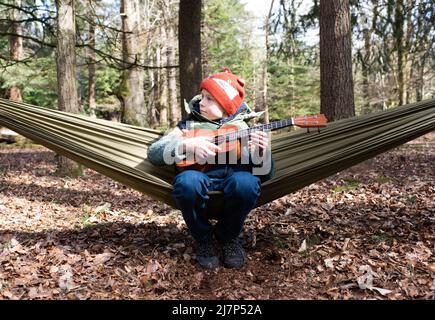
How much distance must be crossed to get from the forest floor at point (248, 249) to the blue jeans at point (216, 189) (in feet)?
0.82

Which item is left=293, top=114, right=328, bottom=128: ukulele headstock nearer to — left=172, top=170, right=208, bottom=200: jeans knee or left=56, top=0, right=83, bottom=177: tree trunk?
left=172, top=170, right=208, bottom=200: jeans knee

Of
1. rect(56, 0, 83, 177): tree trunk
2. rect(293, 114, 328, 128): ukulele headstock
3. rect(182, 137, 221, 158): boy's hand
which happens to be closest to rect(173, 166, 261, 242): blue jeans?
rect(182, 137, 221, 158): boy's hand

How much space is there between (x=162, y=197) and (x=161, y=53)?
12.2 m

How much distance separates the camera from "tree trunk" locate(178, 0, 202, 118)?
469cm

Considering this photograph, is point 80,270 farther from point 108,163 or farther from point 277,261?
point 277,261

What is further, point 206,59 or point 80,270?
point 206,59

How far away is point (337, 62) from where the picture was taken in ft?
12.4

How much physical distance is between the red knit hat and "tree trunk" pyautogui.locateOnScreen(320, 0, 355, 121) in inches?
77.6

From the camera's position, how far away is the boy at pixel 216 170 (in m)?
1.95

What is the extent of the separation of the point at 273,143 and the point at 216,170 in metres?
0.51

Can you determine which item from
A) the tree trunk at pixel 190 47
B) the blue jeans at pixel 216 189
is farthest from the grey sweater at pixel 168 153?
the tree trunk at pixel 190 47

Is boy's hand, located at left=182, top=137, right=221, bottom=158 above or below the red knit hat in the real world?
below
